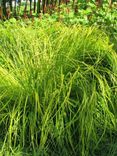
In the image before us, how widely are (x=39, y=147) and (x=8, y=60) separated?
2.91 feet

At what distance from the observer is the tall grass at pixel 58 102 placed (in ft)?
10.8

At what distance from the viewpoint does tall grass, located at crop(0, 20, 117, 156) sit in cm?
329

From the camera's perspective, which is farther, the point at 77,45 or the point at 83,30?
the point at 83,30

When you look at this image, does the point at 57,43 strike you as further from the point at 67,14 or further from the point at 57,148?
the point at 67,14

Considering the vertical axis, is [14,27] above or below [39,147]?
above

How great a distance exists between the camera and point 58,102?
3363 millimetres

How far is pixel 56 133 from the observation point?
3.27m

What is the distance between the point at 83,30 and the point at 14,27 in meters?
0.76

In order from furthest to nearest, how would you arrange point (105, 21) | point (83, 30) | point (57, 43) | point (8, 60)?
point (105, 21) → point (83, 30) → point (57, 43) → point (8, 60)

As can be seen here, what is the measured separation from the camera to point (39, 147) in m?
3.25

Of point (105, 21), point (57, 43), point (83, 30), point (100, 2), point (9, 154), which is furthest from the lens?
point (100, 2)

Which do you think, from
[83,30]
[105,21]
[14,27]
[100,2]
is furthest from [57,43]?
[100,2]

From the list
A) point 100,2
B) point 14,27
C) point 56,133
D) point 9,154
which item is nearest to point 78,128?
point 56,133

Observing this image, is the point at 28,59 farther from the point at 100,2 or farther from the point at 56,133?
the point at 100,2
